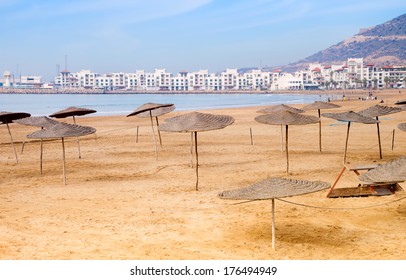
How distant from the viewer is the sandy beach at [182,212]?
819cm

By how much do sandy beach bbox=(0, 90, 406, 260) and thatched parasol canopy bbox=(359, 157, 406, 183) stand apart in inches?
34.3

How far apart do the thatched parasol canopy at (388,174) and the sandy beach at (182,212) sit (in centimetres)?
87

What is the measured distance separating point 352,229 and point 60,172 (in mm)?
9687

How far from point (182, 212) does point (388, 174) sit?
387 cm

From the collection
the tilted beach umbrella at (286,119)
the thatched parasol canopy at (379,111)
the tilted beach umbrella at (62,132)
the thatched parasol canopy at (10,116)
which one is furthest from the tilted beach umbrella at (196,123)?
the thatched parasol canopy at (10,116)

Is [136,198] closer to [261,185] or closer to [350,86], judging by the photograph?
[261,185]

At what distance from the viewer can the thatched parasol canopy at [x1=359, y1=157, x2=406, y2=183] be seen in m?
8.70

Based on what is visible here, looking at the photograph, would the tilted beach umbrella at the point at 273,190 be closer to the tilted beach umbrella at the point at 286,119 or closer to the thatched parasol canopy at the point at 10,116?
the tilted beach umbrella at the point at 286,119

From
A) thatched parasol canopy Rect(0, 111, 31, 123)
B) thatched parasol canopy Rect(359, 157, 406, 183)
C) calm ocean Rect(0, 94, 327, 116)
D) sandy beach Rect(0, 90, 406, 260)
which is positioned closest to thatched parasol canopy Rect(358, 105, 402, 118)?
sandy beach Rect(0, 90, 406, 260)

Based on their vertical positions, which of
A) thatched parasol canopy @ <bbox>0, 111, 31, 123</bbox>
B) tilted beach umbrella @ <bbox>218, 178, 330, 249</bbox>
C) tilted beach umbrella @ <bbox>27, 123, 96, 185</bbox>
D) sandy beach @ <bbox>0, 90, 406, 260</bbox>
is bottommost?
sandy beach @ <bbox>0, 90, 406, 260</bbox>

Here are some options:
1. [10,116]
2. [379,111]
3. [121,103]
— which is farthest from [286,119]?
[121,103]

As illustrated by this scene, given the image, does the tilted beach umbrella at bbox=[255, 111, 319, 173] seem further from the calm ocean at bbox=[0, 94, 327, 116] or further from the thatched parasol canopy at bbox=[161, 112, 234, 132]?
the calm ocean at bbox=[0, 94, 327, 116]

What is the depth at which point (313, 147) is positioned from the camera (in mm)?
20969
